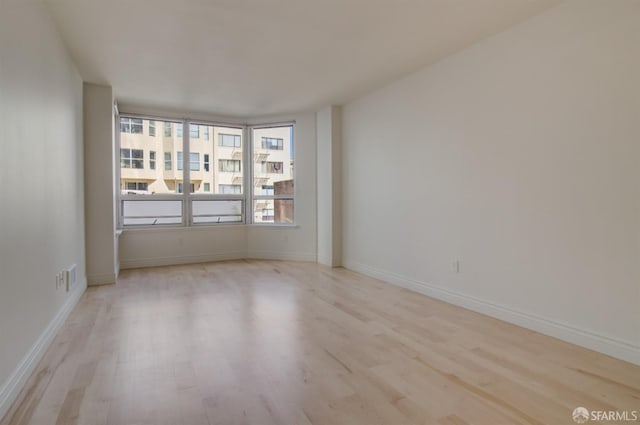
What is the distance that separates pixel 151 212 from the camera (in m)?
5.84

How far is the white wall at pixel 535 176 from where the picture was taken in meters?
2.36

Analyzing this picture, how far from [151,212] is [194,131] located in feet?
5.10

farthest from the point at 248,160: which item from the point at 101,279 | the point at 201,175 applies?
the point at 101,279

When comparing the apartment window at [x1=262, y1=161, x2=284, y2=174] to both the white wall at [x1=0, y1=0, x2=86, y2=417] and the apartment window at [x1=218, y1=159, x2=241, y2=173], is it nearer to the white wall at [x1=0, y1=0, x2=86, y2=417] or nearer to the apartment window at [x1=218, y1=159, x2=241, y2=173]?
the apartment window at [x1=218, y1=159, x2=241, y2=173]

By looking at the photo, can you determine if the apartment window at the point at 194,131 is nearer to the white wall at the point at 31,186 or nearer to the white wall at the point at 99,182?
the white wall at the point at 99,182

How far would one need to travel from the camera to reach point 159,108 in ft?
18.5

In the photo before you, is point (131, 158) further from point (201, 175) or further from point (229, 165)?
point (229, 165)

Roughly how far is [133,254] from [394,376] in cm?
488

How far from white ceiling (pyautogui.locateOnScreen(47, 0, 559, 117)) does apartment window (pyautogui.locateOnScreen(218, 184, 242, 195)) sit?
2.01 meters

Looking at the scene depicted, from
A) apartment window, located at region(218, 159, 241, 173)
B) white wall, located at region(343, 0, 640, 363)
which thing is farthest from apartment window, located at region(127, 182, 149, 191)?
white wall, located at region(343, 0, 640, 363)

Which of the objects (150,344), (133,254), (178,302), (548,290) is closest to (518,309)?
(548,290)

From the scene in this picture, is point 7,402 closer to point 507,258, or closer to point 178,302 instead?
point 178,302

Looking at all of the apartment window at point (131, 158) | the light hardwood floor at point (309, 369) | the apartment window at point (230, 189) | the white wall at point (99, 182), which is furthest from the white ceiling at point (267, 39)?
the light hardwood floor at point (309, 369)

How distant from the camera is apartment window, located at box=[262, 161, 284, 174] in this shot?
6410 mm
